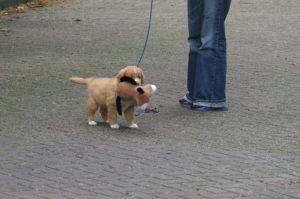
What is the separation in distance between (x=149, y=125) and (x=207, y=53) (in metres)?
1.12

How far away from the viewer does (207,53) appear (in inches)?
337

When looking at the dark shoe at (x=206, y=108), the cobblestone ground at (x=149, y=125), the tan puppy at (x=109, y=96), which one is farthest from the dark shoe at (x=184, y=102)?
the tan puppy at (x=109, y=96)

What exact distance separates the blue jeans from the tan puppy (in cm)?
116

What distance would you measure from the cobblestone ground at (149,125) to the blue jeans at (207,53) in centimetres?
25

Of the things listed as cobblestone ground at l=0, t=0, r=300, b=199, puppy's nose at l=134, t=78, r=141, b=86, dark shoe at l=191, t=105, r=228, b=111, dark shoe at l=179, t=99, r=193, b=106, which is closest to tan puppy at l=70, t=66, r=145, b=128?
puppy's nose at l=134, t=78, r=141, b=86

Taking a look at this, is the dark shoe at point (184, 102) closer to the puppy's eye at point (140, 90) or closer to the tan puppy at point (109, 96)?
the tan puppy at point (109, 96)

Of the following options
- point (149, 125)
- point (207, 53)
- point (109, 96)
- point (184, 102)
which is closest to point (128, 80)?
point (109, 96)

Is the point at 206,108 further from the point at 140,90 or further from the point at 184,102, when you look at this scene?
the point at 140,90

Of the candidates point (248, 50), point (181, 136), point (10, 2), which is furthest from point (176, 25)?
point (181, 136)

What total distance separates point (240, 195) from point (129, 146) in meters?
1.55

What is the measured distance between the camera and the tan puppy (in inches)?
295

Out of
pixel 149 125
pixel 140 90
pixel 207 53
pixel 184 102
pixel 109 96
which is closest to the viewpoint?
pixel 140 90

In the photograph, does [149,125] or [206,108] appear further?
[206,108]

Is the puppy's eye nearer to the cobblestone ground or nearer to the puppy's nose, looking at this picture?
the puppy's nose
